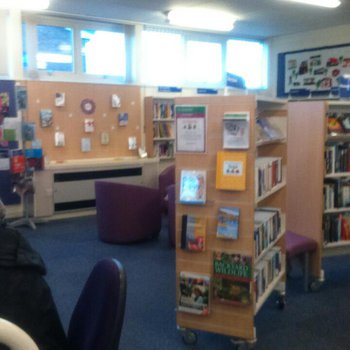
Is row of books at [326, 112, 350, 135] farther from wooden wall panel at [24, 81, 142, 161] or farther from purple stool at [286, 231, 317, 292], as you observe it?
wooden wall panel at [24, 81, 142, 161]

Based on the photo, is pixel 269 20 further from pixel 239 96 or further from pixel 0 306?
pixel 0 306

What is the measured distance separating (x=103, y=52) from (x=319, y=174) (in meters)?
4.52

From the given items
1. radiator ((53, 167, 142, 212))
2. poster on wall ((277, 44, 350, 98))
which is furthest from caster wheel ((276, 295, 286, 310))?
poster on wall ((277, 44, 350, 98))

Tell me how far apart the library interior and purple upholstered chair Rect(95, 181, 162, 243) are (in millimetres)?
18

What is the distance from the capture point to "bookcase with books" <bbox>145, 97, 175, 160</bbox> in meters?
7.56

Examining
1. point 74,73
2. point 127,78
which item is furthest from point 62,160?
point 127,78

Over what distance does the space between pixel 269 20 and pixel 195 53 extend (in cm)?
144

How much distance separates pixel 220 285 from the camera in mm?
3002

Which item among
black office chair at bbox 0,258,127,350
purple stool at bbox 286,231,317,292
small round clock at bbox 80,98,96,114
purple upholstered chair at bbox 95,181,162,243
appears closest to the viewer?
black office chair at bbox 0,258,127,350

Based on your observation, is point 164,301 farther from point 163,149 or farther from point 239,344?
point 163,149

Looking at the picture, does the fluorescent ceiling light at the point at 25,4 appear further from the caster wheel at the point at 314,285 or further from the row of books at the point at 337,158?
the caster wheel at the point at 314,285

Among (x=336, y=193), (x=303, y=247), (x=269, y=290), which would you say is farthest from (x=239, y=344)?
(x=336, y=193)

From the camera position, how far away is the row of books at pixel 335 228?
425 cm

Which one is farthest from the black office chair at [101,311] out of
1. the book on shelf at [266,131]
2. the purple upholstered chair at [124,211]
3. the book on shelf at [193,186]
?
the purple upholstered chair at [124,211]
